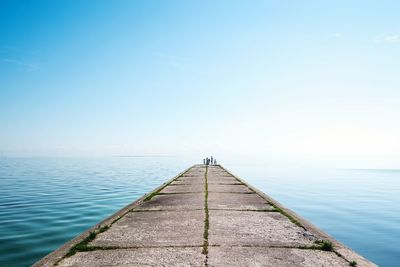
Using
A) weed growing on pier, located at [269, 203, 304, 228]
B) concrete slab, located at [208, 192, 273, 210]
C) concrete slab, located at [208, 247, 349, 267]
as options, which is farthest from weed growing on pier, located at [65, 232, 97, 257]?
weed growing on pier, located at [269, 203, 304, 228]

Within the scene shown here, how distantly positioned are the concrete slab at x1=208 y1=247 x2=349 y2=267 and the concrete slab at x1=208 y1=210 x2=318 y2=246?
270 mm

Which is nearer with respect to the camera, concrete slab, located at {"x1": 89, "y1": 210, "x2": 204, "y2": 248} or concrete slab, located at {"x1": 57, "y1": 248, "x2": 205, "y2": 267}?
concrete slab, located at {"x1": 57, "y1": 248, "x2": 205, "y2": 267}

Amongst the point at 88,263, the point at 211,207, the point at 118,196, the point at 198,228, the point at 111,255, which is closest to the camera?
the point at 88,263

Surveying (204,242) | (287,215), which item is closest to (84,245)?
(204,242)

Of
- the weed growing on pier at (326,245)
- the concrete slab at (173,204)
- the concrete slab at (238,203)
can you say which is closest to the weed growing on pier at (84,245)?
the concrete slab at (173,204)

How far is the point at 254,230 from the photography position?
5.08m

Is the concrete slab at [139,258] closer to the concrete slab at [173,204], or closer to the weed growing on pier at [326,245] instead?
the weed growing on pier at [326,245]

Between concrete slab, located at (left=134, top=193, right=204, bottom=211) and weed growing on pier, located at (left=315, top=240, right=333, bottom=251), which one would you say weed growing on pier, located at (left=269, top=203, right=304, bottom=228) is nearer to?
weed growing on pier, located at (left=315, top=240, right=333, bottom=251)

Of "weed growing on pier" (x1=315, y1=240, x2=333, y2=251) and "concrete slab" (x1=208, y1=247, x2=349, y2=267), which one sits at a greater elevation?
"weed growing on pier" (x1=315, y1=240, x2=333, y2=251)

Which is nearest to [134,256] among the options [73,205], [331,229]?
[331,229]

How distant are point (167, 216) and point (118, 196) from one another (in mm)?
12389

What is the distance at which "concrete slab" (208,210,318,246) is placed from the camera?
4.43m

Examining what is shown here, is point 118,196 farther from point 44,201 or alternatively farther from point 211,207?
point 211,207

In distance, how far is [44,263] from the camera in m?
3.66
